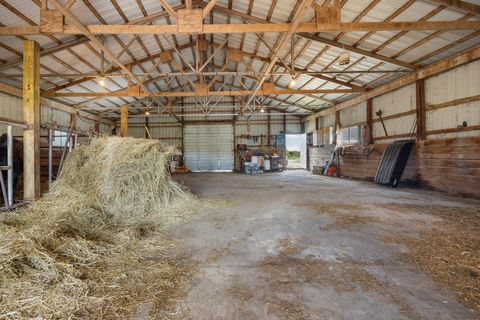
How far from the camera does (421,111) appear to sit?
7988mm

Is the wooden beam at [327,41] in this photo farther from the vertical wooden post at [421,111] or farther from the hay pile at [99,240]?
the hay pile at [99,240]

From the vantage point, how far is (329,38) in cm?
762

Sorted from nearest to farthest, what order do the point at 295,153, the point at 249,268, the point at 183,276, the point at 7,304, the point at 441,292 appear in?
the point at 7,304 < the point at 441,292 < the point at 183,276 < the point at 249,268 < the point at 295,153

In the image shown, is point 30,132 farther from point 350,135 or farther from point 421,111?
point 350,135

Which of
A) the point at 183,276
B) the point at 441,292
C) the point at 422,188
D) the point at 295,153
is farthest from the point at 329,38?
the point at 295,153

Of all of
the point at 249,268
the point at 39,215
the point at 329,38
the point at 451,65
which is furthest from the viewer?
the point at 329,38

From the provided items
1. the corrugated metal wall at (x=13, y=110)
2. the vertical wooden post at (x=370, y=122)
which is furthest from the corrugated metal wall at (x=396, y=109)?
the corrugated metal wall at (x=13, y=110)

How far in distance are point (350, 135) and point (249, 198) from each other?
8.78 m

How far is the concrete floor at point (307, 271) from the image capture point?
176 cm

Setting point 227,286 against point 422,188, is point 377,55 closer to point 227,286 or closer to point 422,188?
point 422,188

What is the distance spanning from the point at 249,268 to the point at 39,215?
3.20 m

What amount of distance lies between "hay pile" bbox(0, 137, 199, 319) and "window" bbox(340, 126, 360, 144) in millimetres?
9988

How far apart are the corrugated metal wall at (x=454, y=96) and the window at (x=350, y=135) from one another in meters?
4.04

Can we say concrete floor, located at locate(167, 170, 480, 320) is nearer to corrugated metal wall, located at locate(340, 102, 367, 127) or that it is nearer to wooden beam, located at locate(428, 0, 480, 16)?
wooden beam, located at locate(428, 0, 480, 16)
